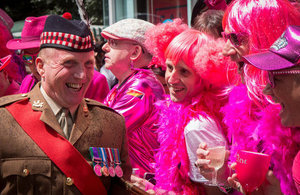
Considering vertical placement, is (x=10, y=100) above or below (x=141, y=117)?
above

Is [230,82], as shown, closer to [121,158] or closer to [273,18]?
[273,18]

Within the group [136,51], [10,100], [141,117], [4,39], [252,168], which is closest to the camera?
[252,168]

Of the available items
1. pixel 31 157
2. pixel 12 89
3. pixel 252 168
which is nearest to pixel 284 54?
pixel 252 168

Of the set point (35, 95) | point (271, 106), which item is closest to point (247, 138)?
point (271, 106)

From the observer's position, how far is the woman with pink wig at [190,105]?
8.09ft

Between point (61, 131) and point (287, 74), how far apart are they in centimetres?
116

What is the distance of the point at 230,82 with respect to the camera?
255cm

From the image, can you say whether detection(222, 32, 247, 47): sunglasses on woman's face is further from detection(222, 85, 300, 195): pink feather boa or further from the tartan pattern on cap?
the tartan pattern on cap

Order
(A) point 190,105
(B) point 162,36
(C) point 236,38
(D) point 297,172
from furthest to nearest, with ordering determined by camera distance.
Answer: (B) point 162,36
(A) point 190,105
(C) point 236,38
(D) point 297,172

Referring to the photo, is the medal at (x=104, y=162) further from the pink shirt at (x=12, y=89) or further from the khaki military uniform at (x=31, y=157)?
the pink shirt at (x=12, y=89)

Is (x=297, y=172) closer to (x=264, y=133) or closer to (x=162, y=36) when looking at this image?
(x=264, y=133)

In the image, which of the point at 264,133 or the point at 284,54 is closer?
the point at 284,54

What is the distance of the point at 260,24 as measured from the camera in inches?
80.7

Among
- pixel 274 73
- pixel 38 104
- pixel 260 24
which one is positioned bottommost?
pixel 38 104
